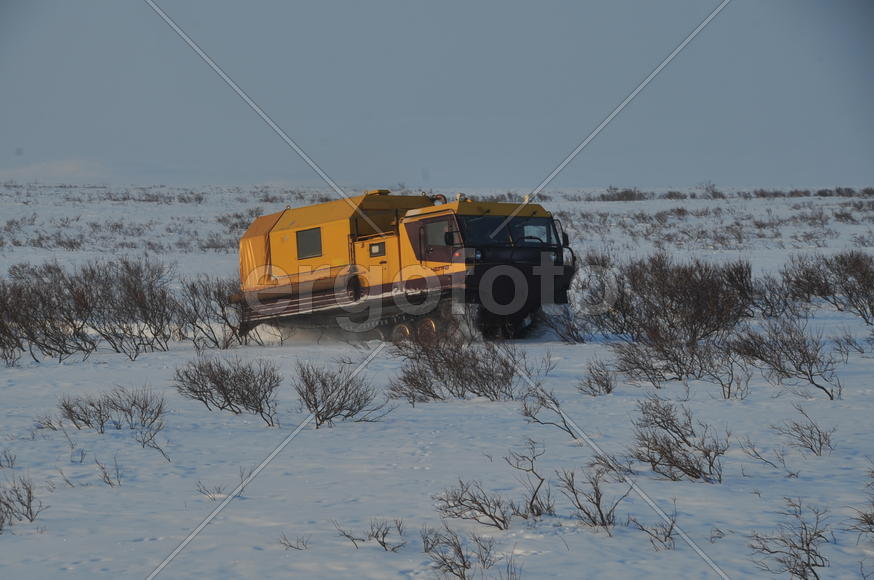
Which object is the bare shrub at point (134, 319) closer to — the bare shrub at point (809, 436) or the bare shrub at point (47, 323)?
the bare shrub at point (47, 323)

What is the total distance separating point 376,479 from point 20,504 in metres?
2.41

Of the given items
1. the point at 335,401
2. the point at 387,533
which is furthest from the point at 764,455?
the point at 335,401

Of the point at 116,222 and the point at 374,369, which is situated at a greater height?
the point at 116,222

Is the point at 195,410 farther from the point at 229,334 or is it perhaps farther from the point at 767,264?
the point at 767,264

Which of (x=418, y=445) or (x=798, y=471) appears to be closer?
(x=798, y=471)

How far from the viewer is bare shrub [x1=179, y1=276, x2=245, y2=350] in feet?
52.5

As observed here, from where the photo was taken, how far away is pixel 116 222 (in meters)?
36.3

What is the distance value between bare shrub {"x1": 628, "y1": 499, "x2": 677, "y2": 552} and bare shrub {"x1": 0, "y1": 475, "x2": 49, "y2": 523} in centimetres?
368

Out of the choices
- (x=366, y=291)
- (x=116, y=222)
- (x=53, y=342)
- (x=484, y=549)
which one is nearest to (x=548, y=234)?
(x=366, y=291)

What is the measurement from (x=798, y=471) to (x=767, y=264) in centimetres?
1614

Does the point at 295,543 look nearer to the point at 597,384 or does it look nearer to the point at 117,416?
the point at 117,416

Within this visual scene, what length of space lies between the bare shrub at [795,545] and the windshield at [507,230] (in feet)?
28.2

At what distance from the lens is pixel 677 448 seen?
636 cm

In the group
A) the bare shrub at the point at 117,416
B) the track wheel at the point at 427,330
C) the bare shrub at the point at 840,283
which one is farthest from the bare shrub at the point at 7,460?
the bare shrub at the point at 840,283
